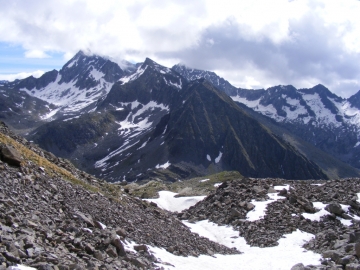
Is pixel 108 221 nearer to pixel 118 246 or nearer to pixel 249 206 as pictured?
pixel 118 246

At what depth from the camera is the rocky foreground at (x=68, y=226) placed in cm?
1245

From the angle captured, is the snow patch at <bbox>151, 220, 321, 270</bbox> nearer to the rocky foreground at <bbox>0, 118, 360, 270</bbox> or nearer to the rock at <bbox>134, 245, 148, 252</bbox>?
the rocky foreground at <bbox>0, 118, 360, 270</bbox>

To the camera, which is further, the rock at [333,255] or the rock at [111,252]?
the rock at [333,255]

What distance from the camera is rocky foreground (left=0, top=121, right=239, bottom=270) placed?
490 inches

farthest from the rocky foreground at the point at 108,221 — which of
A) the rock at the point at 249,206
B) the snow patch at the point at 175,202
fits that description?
the snow patch at the point at 175,202

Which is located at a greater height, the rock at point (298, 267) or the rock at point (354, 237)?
the rock at point (354, 237)

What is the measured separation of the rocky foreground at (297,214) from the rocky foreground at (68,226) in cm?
670

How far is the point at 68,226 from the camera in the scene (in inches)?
645

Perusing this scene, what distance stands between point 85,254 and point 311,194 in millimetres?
35250

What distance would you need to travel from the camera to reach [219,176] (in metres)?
103

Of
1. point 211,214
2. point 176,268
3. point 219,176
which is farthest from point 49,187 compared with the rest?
point 219,176

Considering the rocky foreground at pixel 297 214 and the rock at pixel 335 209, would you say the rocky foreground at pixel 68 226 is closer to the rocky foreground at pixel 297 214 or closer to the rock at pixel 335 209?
the rocky foreground at pixel 297 214

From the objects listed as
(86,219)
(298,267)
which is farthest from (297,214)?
(86,219)

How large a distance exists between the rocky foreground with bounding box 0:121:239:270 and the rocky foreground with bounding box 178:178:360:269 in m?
6.70
